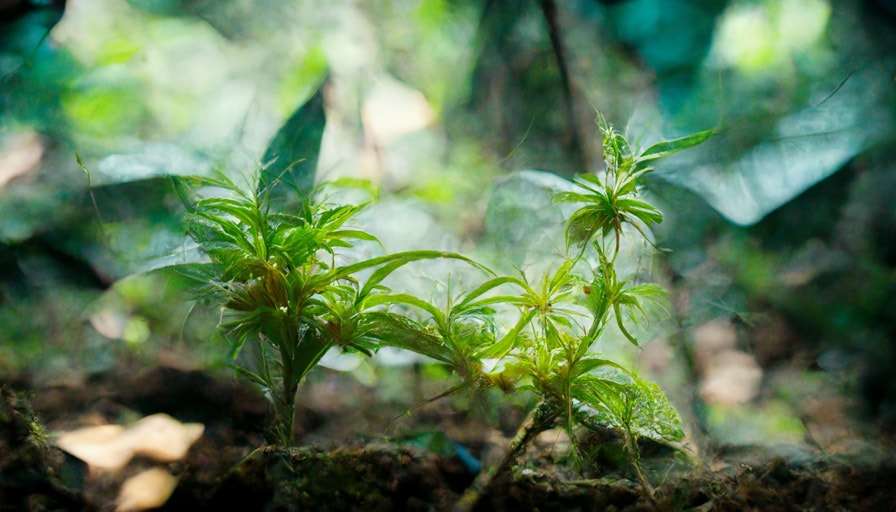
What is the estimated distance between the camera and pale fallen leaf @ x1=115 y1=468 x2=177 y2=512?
3.77ft

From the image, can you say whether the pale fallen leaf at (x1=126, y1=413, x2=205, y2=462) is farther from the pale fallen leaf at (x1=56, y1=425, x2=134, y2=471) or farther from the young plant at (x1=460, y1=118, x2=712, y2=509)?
the young plant at (x1=460, y1=118, x2=712, y2=509)

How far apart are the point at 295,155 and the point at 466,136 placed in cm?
50

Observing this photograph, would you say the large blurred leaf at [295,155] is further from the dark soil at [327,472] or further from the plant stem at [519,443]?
the plant stem at [519,443]

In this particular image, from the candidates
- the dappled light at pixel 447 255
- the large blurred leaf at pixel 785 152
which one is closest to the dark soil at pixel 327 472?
→ the dappled light at pixel 447 255

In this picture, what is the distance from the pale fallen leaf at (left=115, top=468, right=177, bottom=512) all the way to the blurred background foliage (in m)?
0.25

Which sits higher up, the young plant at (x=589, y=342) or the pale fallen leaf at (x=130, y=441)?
the young plant at (x=589, y=342)

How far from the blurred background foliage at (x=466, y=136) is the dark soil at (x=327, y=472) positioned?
0.37 ft

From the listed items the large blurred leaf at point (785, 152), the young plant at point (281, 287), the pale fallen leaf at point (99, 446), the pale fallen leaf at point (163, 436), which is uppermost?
the large blurred leaf at point (785, 152)

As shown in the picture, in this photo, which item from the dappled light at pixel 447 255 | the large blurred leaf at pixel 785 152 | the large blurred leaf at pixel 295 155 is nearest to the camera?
the dappled light at pixel 447 255

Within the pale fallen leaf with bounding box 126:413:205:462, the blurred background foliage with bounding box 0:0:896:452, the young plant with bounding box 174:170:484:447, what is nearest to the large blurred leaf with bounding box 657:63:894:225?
the blurred background foliage with bounding box 0:0:896:452

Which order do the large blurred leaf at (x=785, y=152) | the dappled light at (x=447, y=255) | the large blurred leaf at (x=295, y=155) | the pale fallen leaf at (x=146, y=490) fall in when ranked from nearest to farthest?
→ the pale fallen leaf at (x=146, y=490) → the dappled light at (x=447, y=255) → the large blurred leaf at (x=295, y=155) → the large blurred leaf at (x=785, y=152)

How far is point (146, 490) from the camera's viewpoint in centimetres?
117

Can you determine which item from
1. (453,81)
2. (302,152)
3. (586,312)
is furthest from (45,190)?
(586,312)

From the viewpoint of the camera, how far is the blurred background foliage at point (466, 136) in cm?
143
